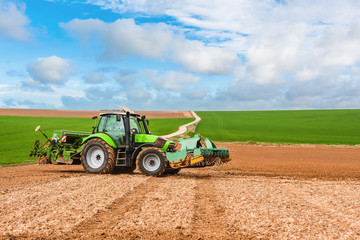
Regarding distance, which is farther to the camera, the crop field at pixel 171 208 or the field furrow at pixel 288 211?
the field furrow at pixel 288 211

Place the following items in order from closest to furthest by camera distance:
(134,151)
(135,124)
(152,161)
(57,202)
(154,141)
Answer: (57,202) → (152,161) → (134,151) → (154,141) → (135,124)

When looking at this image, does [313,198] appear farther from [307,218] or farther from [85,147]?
[85,147]

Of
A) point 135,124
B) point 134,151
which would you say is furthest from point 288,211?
point 135,124

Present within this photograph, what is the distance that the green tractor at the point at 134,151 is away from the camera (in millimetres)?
11766

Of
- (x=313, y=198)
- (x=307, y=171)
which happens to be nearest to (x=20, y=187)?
(x=313, y=198)

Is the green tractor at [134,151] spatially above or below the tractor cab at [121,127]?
below

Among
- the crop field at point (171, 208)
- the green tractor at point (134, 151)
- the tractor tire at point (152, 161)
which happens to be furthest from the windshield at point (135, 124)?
the crop field at point (171, 208)

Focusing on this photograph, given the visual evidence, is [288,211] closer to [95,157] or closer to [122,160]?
Answer: [122,160]

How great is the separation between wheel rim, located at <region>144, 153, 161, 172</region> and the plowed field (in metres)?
0.46

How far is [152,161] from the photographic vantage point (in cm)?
1200

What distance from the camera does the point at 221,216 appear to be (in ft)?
24.0

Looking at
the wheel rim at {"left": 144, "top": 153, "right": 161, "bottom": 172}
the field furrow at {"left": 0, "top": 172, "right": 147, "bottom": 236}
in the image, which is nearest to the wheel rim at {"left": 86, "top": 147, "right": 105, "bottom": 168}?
the field furrow at {"left": 0, "top": 172, "right": 147, "bottom": 236}

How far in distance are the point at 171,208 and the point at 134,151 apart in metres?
4.79

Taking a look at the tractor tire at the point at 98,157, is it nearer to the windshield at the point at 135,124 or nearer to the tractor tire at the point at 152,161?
the tractor tire at the point at 152,161
